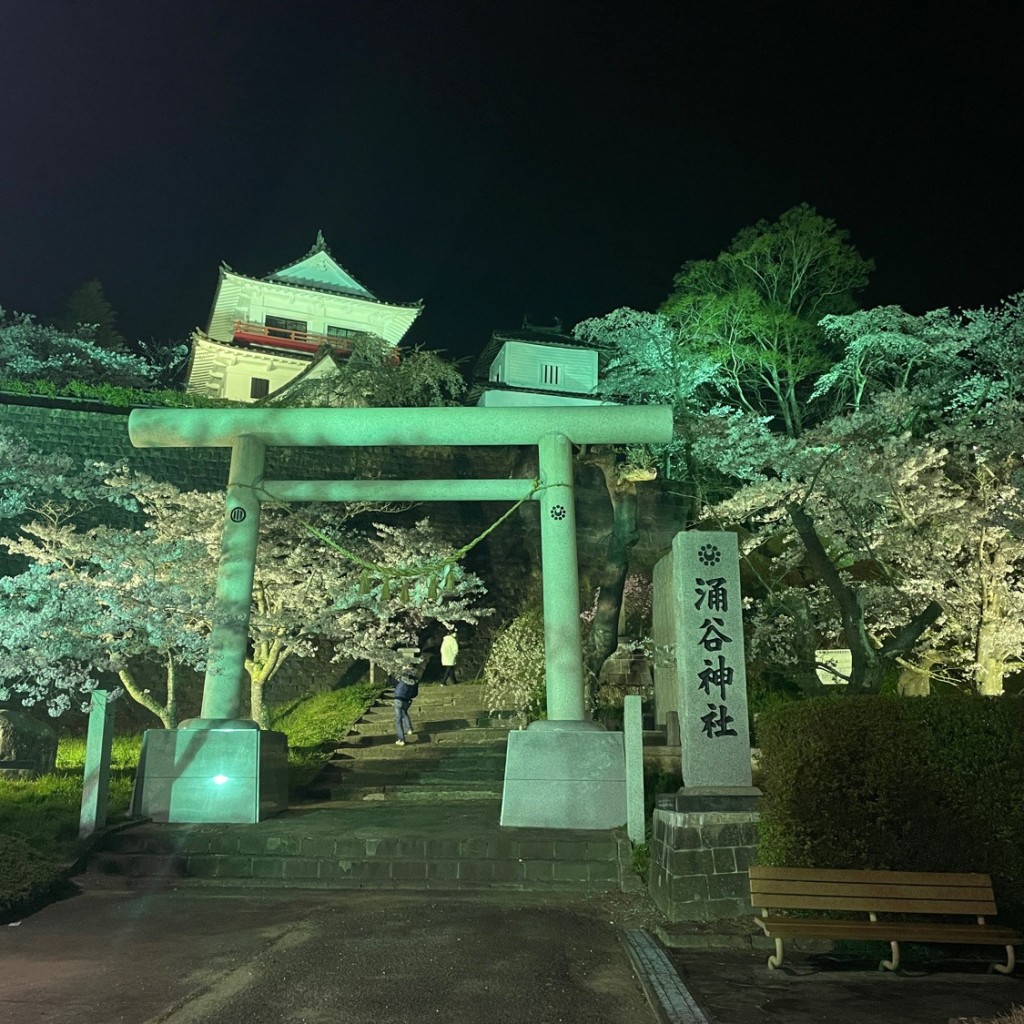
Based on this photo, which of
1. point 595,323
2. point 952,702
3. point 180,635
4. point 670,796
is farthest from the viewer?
point 595,323

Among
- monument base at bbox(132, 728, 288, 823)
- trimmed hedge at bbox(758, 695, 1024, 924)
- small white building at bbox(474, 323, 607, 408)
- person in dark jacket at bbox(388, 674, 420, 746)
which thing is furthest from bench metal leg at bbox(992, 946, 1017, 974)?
small white building at bbox(474, 323, 607, 408)

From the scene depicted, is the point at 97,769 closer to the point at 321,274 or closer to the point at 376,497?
the point at 376,497

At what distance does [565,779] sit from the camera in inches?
347

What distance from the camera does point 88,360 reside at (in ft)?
91.5

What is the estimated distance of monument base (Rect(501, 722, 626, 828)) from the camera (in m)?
8.70

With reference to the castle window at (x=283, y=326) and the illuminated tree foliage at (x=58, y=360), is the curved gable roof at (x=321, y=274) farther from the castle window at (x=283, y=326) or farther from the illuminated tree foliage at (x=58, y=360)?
the illuminated tree foliage at (x=58, y=360)

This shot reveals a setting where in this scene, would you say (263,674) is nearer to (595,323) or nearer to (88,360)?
(595,323)

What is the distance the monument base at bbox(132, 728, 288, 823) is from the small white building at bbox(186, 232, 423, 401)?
21.7 m

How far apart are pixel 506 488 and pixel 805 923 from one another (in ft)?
21.2

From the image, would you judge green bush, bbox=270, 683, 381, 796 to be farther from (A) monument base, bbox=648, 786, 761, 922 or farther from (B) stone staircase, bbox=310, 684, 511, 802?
(A) monument base, bbox=648, 786, 761, 922

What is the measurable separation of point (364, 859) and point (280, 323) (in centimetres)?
2887

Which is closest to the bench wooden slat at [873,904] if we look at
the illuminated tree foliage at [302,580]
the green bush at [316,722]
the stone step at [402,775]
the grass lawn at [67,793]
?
the grass lawn at [67,793]

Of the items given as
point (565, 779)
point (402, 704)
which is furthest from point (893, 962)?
point (402, 704)

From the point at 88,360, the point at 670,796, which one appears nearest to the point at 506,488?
the point at 670,796
